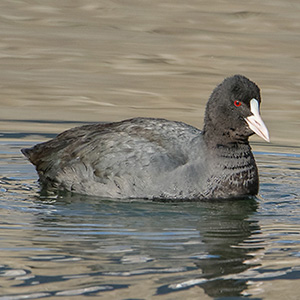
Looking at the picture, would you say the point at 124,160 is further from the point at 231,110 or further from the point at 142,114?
the point at 142,114

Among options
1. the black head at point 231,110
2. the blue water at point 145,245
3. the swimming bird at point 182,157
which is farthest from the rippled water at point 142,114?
the black head at point 231,110

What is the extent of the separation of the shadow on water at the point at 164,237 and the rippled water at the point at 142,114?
0.02 m

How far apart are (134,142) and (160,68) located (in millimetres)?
6638

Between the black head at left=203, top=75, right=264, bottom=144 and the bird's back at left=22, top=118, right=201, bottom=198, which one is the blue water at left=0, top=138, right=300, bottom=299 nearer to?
the bird's back at left=22, top=118, right=201, bottom=198

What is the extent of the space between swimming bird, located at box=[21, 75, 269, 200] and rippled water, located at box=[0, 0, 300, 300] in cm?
16

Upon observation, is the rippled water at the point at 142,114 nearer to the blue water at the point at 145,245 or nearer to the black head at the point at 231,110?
the blue water at the point at 145,245

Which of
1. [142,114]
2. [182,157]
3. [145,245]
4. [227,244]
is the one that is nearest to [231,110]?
[182,157]

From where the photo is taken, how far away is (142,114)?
12289 mm

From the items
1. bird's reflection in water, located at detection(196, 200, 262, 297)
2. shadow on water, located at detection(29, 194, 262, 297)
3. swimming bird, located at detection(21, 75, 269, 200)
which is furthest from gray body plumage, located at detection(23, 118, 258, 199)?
bird's reflection in water, located at detection(196, 200, 262, 297)

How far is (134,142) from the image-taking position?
852cm

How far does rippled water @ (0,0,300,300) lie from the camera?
622 centimetres

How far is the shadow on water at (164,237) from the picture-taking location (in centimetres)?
622

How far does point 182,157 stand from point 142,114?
3930 mm

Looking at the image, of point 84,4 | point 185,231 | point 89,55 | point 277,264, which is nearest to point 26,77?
point 89,55
